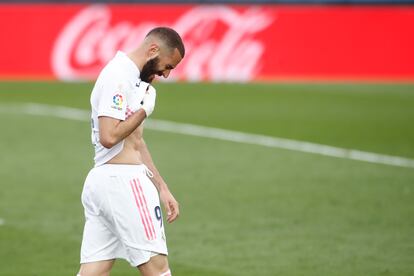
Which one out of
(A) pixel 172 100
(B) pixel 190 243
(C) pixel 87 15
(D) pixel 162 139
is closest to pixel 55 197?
(B) pixel 190 243

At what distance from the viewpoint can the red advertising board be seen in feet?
92.8

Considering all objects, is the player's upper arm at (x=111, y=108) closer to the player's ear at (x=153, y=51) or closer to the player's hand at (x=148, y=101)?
the player's hand at (x=148, y=101)

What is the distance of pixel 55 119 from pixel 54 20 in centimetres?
679

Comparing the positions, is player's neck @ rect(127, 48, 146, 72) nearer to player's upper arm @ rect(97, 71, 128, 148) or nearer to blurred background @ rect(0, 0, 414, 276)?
player's upper arm @ rect(97, 71, 128, 148)

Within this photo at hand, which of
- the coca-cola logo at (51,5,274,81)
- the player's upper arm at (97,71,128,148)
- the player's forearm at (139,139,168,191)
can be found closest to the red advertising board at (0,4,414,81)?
the coca-cola logo at (51,5,274,81)

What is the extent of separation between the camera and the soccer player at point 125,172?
7484 mm

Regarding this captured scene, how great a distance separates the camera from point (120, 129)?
7453mm

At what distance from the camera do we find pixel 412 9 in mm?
28922

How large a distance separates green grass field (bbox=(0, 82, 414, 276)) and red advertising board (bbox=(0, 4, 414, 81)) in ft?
8.28

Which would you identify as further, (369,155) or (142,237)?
(369,155)

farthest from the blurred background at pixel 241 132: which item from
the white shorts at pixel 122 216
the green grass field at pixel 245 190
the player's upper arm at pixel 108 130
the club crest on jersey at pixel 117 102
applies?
the club crest on jersey at pixel 117 102

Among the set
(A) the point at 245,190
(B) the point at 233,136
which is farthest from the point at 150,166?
(B) the point at 233,136

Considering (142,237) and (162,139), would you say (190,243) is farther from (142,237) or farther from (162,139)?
(162,139)

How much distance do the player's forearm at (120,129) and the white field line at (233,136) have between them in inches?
406
